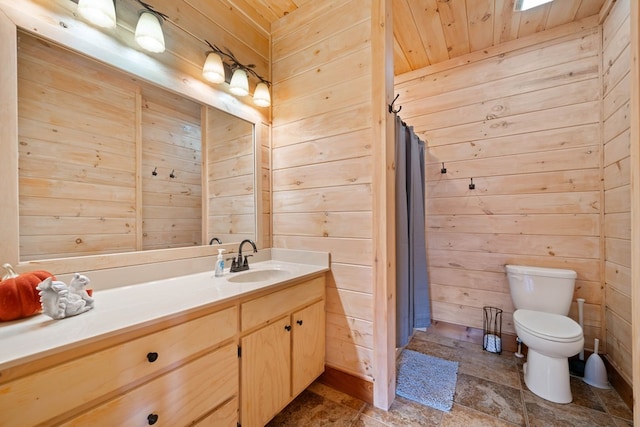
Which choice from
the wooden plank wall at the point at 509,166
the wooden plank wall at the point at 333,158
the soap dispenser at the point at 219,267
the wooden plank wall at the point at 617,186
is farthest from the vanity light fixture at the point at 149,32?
the wooden plank wall at the point at 617,186

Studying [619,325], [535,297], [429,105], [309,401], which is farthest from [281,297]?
[429,105]

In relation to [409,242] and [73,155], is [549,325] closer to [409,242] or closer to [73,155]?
[409,242]

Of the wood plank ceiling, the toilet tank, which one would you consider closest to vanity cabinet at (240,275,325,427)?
the toilet tank

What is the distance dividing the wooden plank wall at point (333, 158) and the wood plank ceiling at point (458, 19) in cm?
25

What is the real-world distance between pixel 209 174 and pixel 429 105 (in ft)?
7.10

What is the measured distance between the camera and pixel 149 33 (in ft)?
4.12

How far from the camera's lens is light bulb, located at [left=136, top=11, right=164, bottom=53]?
1.25m

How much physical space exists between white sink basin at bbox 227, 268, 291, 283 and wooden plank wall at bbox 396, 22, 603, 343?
1613mm

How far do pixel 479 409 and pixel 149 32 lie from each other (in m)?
2.73

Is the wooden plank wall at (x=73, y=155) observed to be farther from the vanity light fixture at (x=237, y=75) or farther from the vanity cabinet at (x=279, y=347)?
the vanity cabinet at (x=279, y=347)

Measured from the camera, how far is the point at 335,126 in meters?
1.71

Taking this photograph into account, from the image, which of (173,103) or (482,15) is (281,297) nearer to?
(173,103)

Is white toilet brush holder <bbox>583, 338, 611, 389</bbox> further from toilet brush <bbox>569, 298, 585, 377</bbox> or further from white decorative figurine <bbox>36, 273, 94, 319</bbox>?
white decorative figurine <bbox>36, 273, 94, 319</bbox>

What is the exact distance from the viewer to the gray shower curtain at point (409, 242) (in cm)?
173
